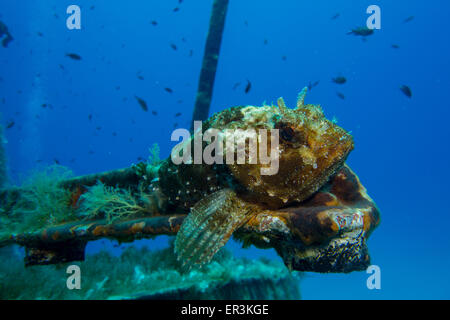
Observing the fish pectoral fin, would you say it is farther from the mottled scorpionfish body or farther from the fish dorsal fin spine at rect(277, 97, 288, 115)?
the fish dorsal fin spine at rect(277, 97, 288, 115)

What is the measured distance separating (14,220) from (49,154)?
404ft

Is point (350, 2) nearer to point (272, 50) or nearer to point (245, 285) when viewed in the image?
point (272, 50)

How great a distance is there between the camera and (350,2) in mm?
88125

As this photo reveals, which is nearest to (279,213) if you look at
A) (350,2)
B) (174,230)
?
(174,230)

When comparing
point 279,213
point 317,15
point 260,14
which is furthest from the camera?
point 260,14

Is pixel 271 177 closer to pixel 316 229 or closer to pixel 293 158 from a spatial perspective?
pixel 293 158

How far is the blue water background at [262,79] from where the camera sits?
88.8 meters

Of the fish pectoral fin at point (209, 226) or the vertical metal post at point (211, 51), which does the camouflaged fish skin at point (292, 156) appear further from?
the vertical metal post at point (211, 51)

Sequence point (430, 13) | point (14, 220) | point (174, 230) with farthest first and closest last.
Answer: point (430, 13) → point (14, 220) → point (174, 230)

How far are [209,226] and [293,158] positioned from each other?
0.98 metres

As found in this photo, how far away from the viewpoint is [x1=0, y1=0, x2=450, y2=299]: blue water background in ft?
291

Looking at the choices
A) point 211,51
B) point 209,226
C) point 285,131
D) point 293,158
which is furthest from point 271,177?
point 211,51

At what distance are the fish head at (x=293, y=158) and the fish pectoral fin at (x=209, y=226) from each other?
0.21 m

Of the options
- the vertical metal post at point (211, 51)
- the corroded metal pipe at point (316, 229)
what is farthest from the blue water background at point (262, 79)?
the corroded metal pipe at point (316, 229)
